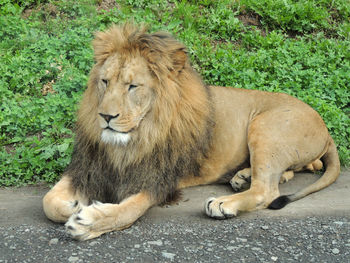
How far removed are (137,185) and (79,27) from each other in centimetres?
308

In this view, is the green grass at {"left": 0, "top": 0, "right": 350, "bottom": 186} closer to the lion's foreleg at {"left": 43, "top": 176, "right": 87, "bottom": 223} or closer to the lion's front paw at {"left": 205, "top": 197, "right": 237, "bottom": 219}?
the lion's foreleg at {"left": 43, "top": 176, "right": 87, "bottom": 223}

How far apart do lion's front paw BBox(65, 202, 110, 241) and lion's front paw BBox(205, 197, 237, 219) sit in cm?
69

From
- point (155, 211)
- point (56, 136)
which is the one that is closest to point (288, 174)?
point (155, 211)

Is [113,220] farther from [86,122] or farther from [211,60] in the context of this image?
[211,60]

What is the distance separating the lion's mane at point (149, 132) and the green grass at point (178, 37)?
79 centimetres

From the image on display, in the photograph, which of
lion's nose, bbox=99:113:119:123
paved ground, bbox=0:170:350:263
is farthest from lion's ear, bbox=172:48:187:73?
paved ground, bbox=0:170:350:263

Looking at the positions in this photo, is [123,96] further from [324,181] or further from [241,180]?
[324,181]

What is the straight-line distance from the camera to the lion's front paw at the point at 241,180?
13.0ft

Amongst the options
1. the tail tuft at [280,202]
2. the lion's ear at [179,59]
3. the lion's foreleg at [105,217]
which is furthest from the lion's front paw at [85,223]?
the tail tuft at [280,202]

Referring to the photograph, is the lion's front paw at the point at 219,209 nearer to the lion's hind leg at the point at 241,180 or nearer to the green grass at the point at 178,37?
the lion's hind leg at the point at 241,180

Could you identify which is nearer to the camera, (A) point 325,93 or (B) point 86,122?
(B) point 86,122

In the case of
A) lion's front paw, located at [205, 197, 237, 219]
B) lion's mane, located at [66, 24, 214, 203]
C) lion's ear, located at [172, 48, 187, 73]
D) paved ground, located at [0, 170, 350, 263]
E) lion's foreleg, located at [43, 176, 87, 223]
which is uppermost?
lion's ear, located at [172, 48, 187, 73]

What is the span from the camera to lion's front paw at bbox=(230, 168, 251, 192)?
3965 millimetres

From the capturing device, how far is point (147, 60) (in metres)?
3.31
